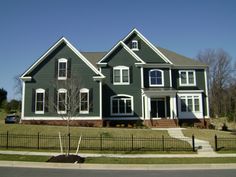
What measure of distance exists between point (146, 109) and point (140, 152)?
13456mm

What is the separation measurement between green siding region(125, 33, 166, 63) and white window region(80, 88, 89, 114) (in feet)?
27.5

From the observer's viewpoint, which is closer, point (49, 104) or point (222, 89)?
point (49, 104)

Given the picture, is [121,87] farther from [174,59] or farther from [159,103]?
[174,59]

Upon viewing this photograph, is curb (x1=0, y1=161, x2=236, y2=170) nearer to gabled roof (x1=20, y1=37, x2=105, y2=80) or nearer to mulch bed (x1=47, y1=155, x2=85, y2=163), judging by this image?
mulch bed (x1=47, y1=155, x2=85, y2=163)

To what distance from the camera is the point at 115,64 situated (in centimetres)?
3291

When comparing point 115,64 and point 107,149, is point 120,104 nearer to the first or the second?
point 115,64

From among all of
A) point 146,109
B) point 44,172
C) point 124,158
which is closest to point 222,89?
point 146,109

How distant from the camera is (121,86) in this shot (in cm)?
3281

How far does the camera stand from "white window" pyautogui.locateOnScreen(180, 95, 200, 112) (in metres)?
34.0

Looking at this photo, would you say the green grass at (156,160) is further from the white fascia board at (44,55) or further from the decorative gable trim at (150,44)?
the decorative gable trim at (150,44)

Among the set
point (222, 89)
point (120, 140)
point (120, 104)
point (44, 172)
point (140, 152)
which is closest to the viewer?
point (44, 172)

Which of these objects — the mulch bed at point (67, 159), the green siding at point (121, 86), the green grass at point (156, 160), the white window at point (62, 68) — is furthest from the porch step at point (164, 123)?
the mulch bed at point (67, 159)

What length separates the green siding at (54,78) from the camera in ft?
98.9

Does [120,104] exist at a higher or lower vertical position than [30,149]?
higher
